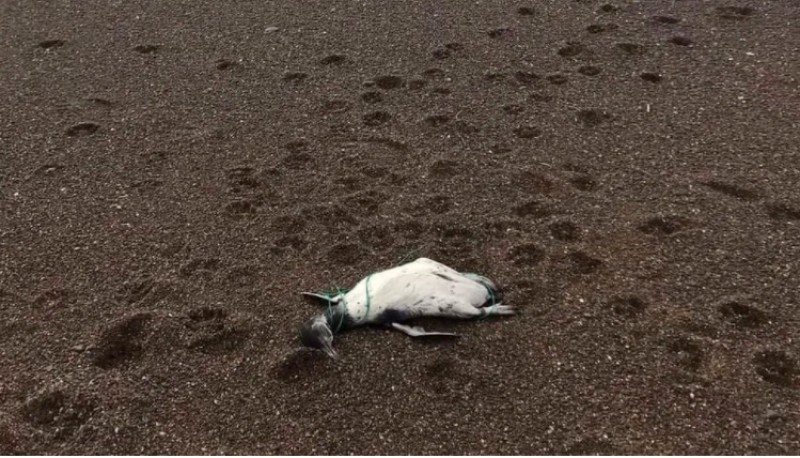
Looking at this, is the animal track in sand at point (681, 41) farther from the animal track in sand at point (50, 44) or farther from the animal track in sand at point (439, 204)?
the animal track in sand at point (50, 44)

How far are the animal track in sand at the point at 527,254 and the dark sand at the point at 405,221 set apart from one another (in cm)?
1

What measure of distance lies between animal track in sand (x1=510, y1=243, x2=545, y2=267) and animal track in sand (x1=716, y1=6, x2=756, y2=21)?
2877 millimetres

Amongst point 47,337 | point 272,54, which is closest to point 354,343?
point 47,337

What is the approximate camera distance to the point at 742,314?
272 centimetres

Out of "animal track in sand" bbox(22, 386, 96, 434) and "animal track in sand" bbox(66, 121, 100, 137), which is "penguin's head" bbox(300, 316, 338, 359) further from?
"animal track in sand" bbox(66, 121, 100, 137)

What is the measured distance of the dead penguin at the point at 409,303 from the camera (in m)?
2.76

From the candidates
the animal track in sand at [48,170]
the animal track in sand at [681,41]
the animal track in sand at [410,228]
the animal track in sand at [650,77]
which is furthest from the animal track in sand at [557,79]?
the animal track in sand at [48,170]

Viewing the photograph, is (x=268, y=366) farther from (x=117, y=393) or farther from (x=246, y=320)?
(x=117, y=393)

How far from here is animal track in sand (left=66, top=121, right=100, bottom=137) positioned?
406 centimetres

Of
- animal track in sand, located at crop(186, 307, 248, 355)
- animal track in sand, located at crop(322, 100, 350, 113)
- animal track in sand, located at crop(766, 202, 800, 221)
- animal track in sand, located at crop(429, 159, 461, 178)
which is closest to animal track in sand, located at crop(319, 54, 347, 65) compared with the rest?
animal track in sand, located at crop(322, 100, 350, 113)

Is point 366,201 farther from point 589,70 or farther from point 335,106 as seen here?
point 589,70

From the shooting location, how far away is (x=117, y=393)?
101 inches

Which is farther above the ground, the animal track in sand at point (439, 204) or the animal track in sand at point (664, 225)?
the animal track in sand at point (664, 225)

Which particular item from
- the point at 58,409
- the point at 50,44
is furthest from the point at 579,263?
the point at 50,44
